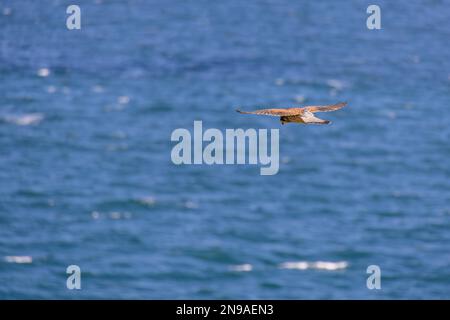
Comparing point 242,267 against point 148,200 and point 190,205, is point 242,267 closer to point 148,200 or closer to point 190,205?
point 190,205

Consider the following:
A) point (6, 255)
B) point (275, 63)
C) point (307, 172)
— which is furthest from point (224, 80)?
point (6, 255)

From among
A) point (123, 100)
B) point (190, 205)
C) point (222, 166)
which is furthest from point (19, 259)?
point (123, 100)

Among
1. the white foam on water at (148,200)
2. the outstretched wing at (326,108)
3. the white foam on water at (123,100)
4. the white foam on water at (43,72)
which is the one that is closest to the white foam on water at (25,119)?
the white foam on water at (123,100)

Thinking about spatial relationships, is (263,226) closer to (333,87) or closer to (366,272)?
(366,272)

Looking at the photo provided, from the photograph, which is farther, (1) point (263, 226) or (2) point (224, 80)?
(2) point (224, 80)

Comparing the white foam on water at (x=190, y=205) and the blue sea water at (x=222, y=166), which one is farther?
the white foam on water at (x=190, y=205)

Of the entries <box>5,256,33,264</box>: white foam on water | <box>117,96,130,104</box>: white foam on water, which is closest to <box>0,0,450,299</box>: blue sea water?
<box>5,256,33,264</box>: white foam on water

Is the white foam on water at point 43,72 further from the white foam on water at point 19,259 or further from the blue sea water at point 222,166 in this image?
the white foam on water at point 19,259
